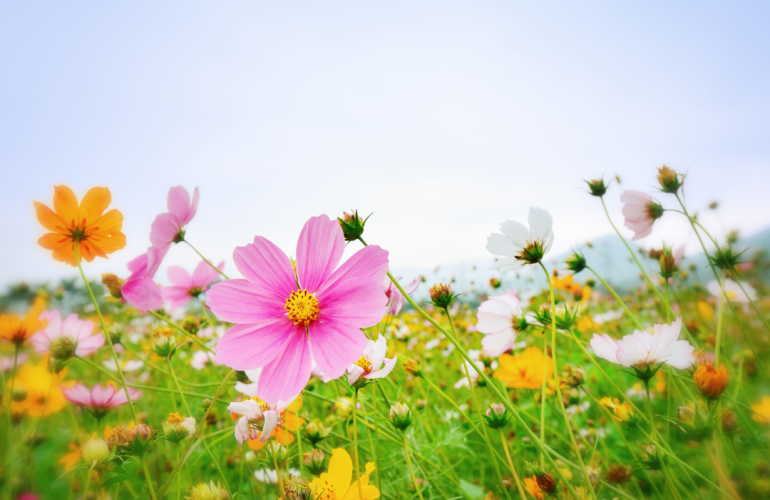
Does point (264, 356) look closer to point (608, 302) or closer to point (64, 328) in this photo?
point (64, 328)

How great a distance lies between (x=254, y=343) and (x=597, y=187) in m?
0.76

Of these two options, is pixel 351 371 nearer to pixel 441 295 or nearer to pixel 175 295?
pixel 441 295

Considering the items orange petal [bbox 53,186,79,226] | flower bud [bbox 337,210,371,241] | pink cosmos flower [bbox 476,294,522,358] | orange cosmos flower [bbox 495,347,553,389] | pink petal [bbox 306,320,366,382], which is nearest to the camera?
pink petal [bbox 306,320,366,382]

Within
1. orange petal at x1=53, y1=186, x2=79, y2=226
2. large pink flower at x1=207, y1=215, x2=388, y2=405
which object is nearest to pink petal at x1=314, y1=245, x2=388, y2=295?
large pink flower at x1=207, y1=215, x2=388, y2=405

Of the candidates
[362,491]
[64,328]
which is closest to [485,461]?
[362,491]

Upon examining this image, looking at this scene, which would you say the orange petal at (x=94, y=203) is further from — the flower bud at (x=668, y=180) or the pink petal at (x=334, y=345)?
the flower bud at (x=668, y=180)

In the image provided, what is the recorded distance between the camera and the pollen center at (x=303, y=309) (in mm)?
436

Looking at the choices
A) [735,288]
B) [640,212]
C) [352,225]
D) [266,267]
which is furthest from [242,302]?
[735,288]

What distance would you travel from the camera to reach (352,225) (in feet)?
1.55

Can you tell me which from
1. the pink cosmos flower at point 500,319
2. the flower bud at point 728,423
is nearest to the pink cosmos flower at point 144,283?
the pink cosmos flower at point 500,319

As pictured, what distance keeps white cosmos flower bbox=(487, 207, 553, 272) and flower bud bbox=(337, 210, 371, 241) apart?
0.72 feet

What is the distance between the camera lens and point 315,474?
57 cm

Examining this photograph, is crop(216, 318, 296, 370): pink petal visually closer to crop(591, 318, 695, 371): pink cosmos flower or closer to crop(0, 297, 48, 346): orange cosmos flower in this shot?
crop(591, 318, 695, 371): pink cosmos flower

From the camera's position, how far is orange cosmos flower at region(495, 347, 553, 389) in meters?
0.82
